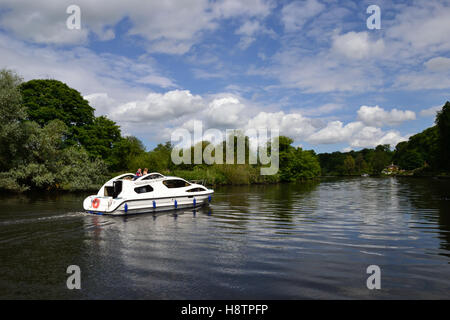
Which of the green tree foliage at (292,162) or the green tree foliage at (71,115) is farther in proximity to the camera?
the green tree foliage at (292,162)

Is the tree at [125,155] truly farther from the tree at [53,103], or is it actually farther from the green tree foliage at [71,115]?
the tree at [53,103]

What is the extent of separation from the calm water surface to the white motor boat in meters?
1.37

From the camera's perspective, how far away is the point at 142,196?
734 inches

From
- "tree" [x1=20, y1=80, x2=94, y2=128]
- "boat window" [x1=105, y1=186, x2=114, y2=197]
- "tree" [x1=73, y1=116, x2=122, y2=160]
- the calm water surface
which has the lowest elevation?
the calm water surface

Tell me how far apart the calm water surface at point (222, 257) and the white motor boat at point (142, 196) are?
54.1 inches

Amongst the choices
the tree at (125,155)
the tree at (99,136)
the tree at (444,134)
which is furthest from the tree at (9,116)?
the tree at (444,134)

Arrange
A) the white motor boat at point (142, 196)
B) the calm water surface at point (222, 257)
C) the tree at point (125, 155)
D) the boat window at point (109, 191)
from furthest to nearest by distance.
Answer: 1. the tree at point (125, 155)
2. the boat window at point (109, 191)
3. the white motor boat at point (142, 196)
4. the calm water surface at point (222, 257)

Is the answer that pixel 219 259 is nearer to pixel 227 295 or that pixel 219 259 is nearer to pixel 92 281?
pixel 227 295

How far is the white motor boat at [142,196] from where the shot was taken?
693 inches

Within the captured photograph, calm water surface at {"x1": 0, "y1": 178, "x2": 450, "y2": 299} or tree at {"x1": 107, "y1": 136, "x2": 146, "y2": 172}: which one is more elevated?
tree at {"x1": 107, "y1": 136, "x2": 146, "y2": 172}

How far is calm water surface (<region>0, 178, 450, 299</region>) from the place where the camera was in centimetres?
687

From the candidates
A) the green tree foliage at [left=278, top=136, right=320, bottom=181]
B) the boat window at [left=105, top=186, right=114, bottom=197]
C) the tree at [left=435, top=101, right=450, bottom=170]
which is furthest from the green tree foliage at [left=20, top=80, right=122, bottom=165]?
the tree at [left=435, top=101, right=450, bottom=170]

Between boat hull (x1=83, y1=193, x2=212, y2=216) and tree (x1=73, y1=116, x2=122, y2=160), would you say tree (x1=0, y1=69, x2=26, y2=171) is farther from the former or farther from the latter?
boat hull (x1=83, y1=193, x2=212, y2=216)

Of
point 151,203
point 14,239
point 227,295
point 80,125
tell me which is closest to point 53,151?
point 80,125
